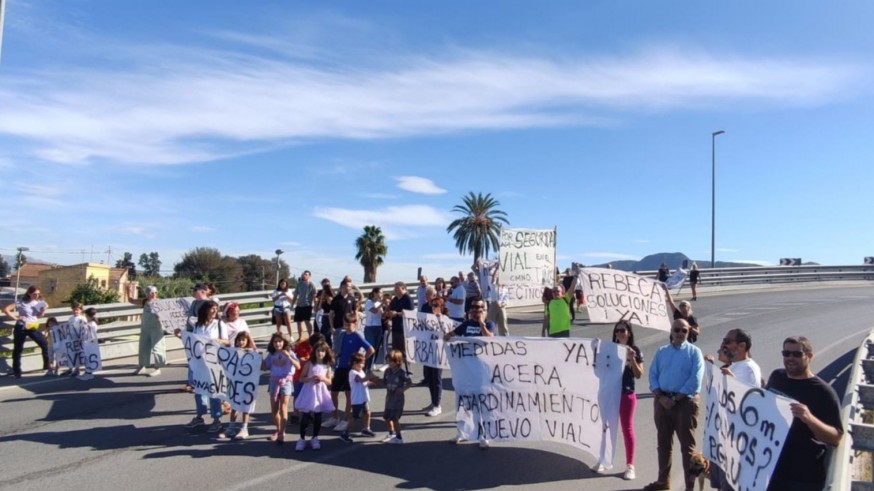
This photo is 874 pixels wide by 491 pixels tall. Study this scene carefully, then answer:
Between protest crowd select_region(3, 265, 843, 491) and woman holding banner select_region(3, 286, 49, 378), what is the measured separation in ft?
0.09

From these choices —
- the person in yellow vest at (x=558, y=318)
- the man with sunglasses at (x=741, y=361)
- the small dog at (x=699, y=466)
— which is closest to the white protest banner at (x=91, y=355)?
the person in yellow vest at (x=558, y=318)

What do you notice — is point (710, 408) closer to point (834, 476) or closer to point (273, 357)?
point (834, 476)

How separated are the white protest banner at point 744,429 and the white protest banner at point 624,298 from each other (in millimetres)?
4254

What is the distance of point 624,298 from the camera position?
451 inches

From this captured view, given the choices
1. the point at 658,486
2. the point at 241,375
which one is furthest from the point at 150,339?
the point at 658,486

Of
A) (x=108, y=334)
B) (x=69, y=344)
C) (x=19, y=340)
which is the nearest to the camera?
(x=19, y=340)

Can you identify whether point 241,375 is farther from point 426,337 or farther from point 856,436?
point 856,436

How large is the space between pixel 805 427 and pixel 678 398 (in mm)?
2027

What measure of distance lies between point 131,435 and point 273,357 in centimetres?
217

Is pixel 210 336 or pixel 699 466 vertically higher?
pixel 210 336

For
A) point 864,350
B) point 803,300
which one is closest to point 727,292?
point 803,300

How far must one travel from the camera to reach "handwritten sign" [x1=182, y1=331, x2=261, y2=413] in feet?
31.4

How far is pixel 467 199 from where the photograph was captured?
56.1 metres

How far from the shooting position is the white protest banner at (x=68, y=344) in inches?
542
